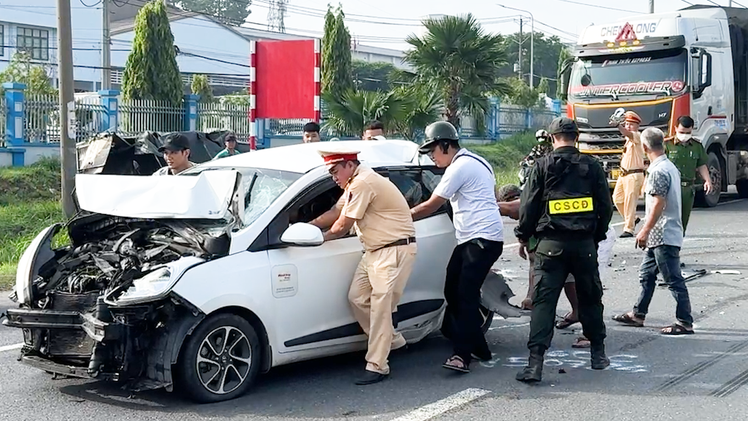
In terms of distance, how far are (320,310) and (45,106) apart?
16.4m

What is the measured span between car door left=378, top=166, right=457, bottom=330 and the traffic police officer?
1.61 feet

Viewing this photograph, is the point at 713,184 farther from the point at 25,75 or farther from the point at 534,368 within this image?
the point at 25,75

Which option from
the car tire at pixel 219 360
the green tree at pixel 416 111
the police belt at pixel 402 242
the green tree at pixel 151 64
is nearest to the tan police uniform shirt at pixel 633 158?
the green tree at pixel 416 111

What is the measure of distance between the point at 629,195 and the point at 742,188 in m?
9.54

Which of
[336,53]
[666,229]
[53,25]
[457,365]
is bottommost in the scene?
[457,365]

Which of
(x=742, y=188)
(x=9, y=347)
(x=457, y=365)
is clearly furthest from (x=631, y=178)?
(x=742, y=188)

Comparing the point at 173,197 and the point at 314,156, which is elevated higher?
the point at 314,156

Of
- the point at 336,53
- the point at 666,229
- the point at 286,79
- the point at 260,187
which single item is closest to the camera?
the point at 260,187

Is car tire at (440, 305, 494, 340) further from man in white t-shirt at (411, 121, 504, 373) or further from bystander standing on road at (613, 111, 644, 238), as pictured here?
bystander standing on road at (613, 111, 644, 238)

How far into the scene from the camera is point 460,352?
659 centimetres

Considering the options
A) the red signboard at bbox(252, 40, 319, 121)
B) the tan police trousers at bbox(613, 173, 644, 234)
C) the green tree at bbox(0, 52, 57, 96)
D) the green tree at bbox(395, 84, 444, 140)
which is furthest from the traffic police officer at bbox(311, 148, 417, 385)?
the green tree at bbox(0, 52, 57, 96)

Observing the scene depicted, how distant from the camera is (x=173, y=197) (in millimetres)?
6176

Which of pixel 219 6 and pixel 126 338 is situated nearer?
pixel 126 338

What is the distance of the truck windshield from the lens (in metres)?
17.6
